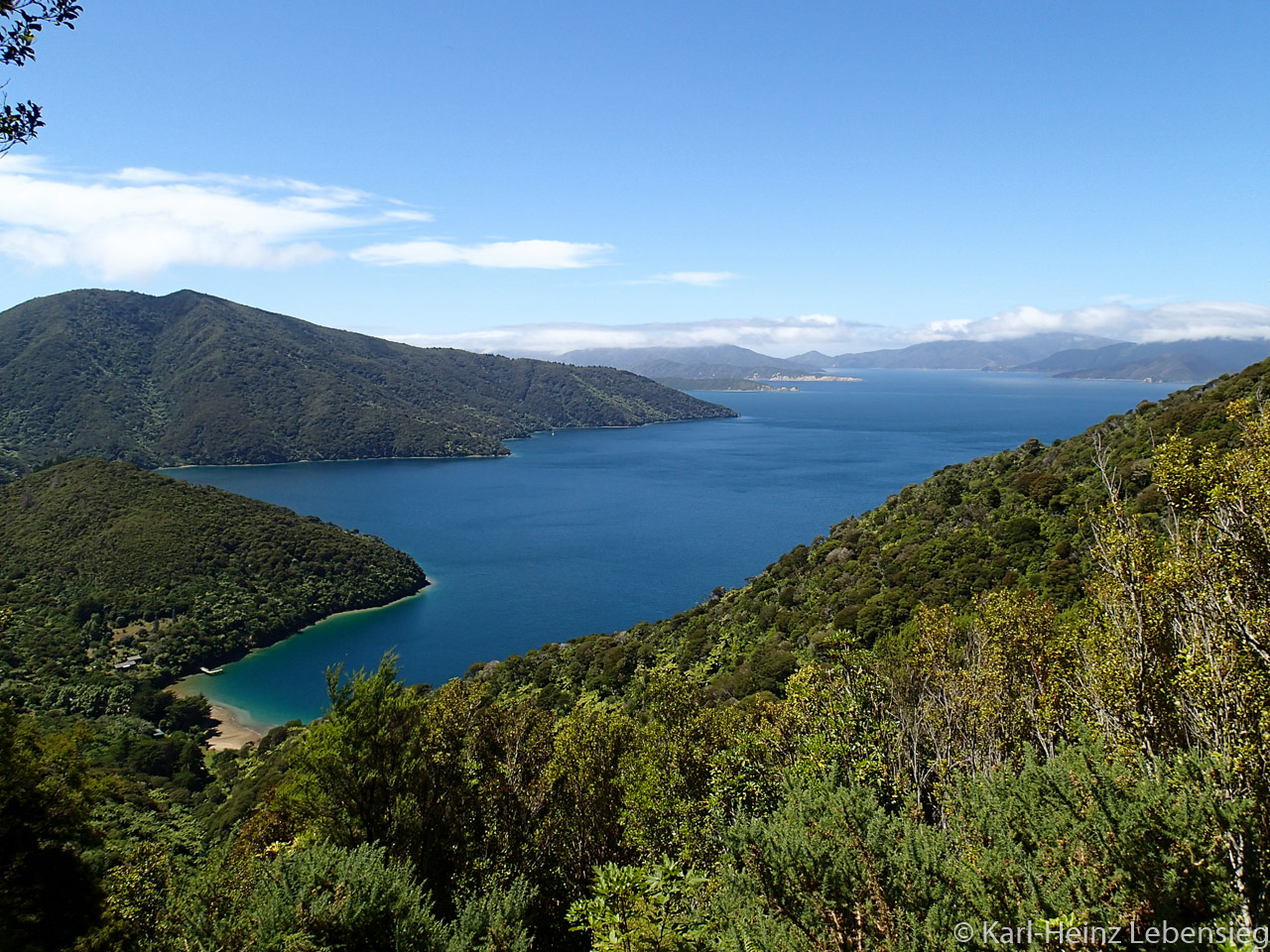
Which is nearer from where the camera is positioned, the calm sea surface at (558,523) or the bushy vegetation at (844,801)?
the bushy vegetation at (844,801)

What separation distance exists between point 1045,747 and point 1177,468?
505 centimetres

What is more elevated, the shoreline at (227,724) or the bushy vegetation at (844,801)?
the bushy vegetation at (844,801)

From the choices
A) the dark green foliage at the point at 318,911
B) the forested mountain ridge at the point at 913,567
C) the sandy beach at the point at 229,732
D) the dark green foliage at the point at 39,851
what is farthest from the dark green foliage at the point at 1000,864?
the sandy beach at the point at 229,732

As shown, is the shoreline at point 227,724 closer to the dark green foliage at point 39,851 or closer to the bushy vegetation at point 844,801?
the bushy vegetation at point 844,801

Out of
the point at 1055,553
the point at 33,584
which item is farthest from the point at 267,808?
the point at 33,584

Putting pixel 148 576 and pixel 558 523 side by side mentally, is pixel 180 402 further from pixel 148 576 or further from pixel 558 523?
pixel 148 576

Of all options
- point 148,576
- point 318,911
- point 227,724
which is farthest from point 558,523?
point 318,911

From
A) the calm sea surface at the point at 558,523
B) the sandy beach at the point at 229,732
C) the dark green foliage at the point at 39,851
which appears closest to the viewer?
the dark green foliage at the point at 39,851

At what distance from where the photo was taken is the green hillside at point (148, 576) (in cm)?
4959

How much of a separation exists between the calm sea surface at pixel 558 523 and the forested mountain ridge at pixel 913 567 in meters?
14.4

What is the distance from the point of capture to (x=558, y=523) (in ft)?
304

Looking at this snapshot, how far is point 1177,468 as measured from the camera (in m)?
8.19

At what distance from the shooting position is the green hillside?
163 feet

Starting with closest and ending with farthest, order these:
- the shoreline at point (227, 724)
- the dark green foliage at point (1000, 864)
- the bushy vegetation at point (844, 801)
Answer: the dark green foliage at point (1000, 864)
the bushy vegetation at point (844, 801)
the shoreline at point (227, 724)
